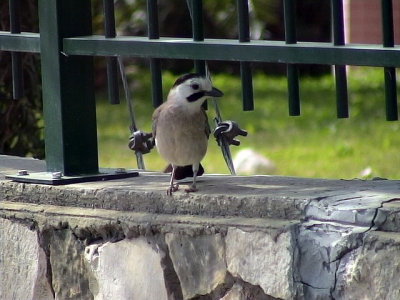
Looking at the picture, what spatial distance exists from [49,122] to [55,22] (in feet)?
1.36

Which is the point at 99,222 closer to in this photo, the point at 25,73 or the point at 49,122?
the point at 49,122

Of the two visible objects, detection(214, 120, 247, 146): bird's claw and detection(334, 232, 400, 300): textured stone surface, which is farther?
detection(214, 120, 247, 146): bird's claw

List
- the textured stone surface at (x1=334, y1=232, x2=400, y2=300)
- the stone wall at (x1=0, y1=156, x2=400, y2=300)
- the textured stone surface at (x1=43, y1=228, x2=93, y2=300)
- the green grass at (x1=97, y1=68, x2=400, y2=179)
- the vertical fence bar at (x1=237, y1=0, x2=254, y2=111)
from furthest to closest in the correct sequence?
the green grass at (x1=97, y1=68, x2=400, y2=179)
the textured stone surface at (x1=43, y1=228, x2=93, y2=300)
the vertical fence bar at (x1=237, y1=0, x2=254, y2=111)
the stone wall at (x1=0, y1=156, x2=400, y2=300)
the textured stone surface at (x1=334, y1=232, x2=400, y2=300)

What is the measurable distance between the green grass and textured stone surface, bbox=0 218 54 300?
4.03m

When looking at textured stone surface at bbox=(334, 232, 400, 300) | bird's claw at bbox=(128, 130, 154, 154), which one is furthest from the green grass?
textured stone surface at bbox=(334, 232, 400, 300)

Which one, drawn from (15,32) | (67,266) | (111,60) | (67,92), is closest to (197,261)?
(67,266)

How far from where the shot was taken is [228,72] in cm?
1719

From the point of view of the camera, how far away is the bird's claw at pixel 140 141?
4734mm

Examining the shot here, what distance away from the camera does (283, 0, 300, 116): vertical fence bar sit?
388 centimetres

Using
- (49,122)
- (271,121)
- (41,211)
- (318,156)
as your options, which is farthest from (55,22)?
(271,121)

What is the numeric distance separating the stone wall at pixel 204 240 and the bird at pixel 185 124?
0.12 metres

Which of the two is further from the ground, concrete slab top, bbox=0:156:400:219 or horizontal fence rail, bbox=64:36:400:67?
horizontal fence rail, bbox=64:36:400:67

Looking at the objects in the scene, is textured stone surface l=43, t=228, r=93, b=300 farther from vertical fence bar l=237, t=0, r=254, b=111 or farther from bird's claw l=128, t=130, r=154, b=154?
vertical fence bar l=237, t=0, r=254, b=111

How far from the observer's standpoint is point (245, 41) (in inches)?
157
